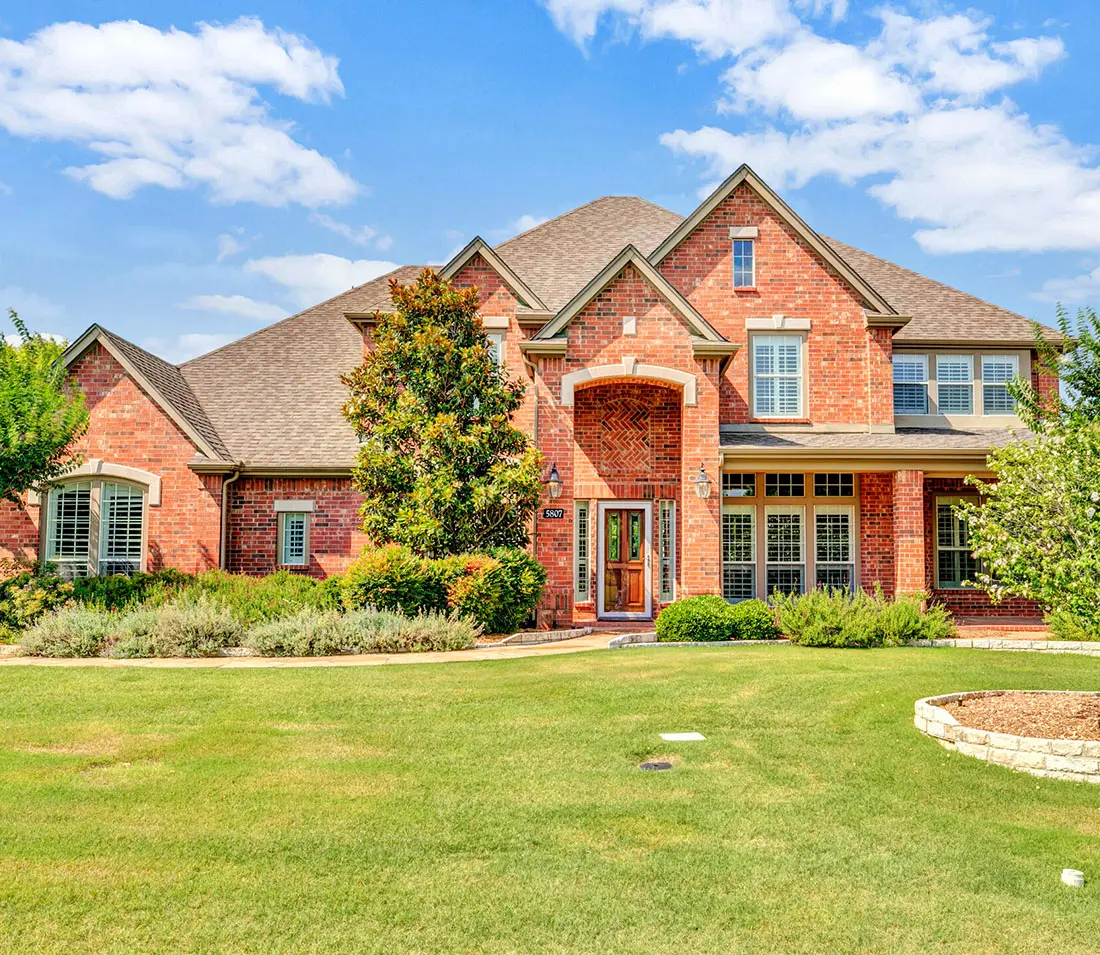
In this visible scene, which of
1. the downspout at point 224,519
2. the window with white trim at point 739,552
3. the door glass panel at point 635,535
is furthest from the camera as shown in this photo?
the window with white trim at point 739,552

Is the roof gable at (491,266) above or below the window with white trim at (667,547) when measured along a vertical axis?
above

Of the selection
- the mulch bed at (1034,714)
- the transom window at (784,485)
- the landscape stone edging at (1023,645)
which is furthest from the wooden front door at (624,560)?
the mulch bed at (1034,714)

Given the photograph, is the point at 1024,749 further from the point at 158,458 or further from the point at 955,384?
the point at 158,458

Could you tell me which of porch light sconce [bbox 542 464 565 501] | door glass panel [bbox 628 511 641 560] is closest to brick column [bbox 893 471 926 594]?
door glass panel [bbox 628 511 641 560]

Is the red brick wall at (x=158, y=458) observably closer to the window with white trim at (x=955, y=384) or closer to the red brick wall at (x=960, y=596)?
the red brick wall at (x=960, y=596)

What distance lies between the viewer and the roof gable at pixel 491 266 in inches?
820

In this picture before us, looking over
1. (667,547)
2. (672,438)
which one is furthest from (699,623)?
(672,438)

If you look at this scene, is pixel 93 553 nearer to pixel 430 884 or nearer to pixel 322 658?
pixel 322 658

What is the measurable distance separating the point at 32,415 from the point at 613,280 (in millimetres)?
11223

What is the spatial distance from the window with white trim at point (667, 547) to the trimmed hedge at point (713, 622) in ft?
11.9

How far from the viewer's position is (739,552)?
67.7 feet

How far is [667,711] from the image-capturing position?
31.7 feet

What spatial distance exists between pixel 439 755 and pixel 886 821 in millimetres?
3628

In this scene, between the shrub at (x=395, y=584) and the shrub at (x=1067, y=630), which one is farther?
the shrub at (x=395, y=584)
